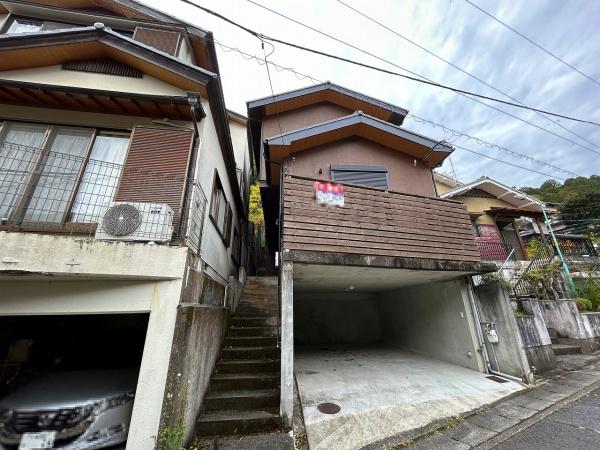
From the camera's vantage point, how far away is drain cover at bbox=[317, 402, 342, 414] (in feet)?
13.9

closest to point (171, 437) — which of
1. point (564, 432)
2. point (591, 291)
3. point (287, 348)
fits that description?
point (287, 348)

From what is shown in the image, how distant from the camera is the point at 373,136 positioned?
26.3 ft

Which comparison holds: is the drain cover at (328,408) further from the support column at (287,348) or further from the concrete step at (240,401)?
the concrete step at (240,401)

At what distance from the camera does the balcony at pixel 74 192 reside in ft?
13.0

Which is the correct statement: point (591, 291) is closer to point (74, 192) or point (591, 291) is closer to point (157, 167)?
point (157, 167)

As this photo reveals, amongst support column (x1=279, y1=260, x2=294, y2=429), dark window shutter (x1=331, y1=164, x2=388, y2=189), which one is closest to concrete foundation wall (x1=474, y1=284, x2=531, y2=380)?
dark window shutter (x1=331, y1=164, x2=388, y2=189)

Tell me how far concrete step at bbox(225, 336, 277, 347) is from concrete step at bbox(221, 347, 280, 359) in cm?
24

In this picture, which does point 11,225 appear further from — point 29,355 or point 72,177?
point 29,355

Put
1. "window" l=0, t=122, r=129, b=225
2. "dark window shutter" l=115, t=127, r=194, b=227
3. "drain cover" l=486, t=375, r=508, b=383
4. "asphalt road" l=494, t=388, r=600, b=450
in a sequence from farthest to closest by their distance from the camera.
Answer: "drain cover" l=486, t=375, r=508, b=383 → "dark window shutter" l=115, t=127, r=194, b=227 → "window" l=0, t=122, r=129, b=225 → "asphalt road" l=494, t=388, r=600, b=450

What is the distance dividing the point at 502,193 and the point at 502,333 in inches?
472

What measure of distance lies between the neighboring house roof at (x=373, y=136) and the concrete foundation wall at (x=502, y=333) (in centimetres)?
426

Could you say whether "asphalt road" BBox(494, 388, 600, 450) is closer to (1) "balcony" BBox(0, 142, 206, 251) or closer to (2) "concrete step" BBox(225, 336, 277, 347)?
(2) "concrete step" BBox(225, 336, 277, 347)

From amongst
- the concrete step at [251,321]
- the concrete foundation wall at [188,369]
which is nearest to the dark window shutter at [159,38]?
the concrete foundation wall at [188,369]

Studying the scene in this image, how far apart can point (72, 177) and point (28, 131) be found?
157cm
